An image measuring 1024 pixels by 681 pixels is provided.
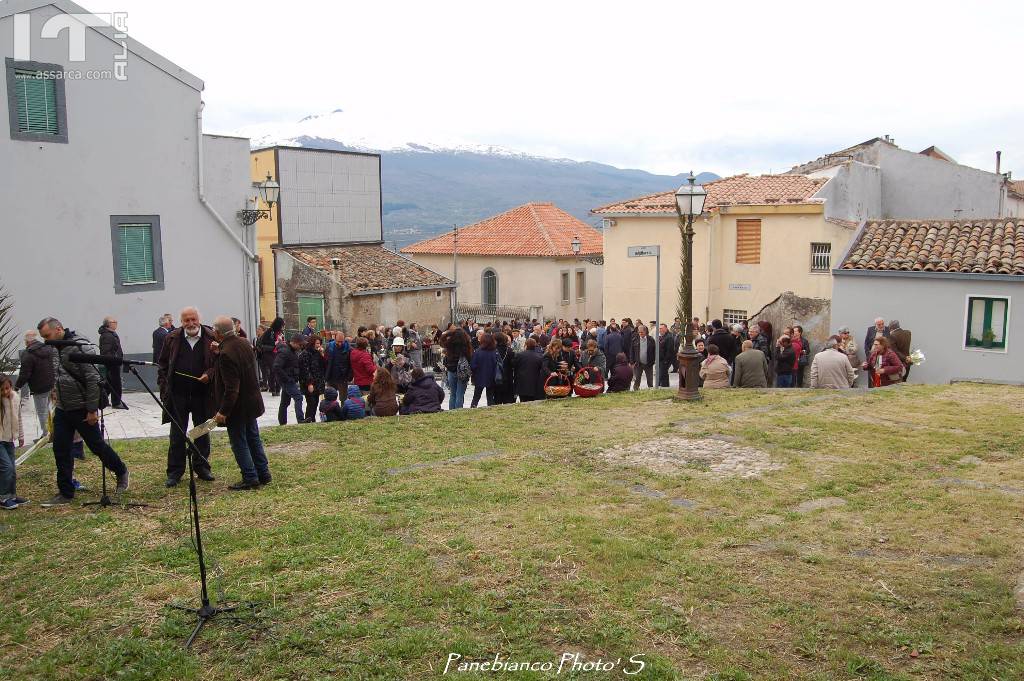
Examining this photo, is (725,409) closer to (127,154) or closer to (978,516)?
(978,516)

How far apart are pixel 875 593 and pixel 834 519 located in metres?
1.49

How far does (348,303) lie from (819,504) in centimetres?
2292

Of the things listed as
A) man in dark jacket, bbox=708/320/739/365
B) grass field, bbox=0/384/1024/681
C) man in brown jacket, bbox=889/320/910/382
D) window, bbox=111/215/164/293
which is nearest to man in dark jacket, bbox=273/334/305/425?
grass field, bbox=0/384/1024/681

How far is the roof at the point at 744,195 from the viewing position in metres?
27.9

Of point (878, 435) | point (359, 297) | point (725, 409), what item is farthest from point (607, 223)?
point (878, 435)

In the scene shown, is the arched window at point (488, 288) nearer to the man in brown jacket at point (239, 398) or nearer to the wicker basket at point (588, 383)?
the wicker basket at point (588, 383)

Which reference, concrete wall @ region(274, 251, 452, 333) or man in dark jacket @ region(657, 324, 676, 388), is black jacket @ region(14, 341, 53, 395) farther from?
concrete wall @ region(274, 251, 452, 333)

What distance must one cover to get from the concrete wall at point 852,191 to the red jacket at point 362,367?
63.5 feet

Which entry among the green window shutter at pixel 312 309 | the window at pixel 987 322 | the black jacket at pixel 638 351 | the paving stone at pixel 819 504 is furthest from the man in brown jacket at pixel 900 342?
the green window shutter at pixel 312 309

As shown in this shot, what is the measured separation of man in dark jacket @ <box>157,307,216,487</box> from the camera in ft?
26.0

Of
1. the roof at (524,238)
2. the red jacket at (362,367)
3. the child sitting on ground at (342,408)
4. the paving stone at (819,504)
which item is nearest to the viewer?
the paving stone at (819,504)

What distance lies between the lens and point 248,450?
25.7 feet

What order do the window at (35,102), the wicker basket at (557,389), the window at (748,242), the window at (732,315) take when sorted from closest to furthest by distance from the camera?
the wicker basket at (557,389) → the window at (35,102) → the window at (748,242) → the window at (732,315)

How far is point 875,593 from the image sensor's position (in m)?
5.23
